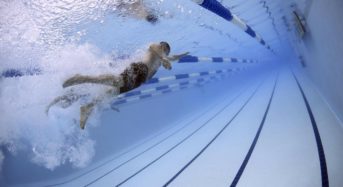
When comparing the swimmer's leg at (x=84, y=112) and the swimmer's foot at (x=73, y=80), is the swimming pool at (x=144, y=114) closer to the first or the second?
the swimmer's leg at (x=84, y=112)

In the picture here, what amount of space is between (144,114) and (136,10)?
363 centimetres

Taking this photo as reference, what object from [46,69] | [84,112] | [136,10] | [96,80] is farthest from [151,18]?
[84,112]

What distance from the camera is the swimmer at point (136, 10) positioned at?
4.23 metres

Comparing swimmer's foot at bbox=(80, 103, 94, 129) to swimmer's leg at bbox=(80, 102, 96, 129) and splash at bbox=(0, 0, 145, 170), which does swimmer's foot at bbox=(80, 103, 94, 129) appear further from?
splash at bbox=(0, 0, 145, 170)

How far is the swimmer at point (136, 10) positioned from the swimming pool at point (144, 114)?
0.02 m

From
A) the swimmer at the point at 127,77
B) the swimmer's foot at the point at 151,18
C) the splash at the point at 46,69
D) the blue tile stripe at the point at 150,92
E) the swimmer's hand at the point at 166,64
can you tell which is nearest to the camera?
the swimmer at the point at 127,77

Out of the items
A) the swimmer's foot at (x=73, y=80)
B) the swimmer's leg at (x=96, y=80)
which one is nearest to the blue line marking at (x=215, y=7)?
the swimmer's leg at (x=96, y=80)

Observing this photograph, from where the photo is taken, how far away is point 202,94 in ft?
36.4

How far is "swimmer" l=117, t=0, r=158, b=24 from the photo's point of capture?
167 inches

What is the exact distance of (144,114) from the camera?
300 inches

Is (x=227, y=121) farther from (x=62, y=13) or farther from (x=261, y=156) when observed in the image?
(x=62, y=13)

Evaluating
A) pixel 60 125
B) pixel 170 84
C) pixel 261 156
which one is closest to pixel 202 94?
pixel 170 84

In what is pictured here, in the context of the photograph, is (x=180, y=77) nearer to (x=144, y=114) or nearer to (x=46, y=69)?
(x=144, y=114)

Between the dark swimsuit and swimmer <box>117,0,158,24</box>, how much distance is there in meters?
1.29
